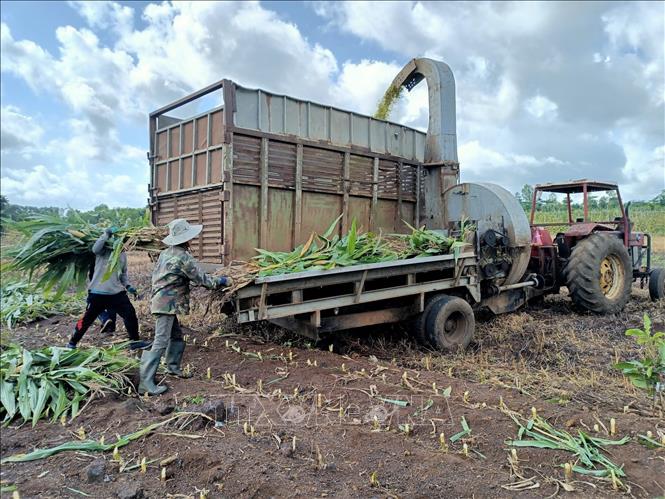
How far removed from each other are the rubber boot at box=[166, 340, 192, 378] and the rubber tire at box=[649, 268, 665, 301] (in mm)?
8377

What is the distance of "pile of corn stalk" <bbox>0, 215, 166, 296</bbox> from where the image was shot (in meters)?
4.71

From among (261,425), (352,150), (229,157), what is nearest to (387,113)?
(352,150)

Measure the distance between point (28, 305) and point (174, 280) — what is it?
4.65 metres

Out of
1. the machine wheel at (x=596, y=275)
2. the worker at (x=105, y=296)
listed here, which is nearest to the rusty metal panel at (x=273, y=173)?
the worker at (x=105, y=296)

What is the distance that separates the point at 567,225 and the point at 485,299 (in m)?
2.89

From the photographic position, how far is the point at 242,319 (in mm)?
4543

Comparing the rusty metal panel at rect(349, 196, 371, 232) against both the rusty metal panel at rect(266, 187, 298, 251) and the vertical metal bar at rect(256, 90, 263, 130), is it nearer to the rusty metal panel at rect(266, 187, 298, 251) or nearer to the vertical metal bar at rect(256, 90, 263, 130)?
the rusty metal panel at rect(266, 187, 298, 251)

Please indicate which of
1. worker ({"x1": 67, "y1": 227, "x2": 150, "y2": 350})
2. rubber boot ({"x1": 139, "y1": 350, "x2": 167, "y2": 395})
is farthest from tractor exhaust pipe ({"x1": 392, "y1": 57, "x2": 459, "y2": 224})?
rubber boot ({"x1": 139, "y1": 350, "x2": 167, "y2": 395})

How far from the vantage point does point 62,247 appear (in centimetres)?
506

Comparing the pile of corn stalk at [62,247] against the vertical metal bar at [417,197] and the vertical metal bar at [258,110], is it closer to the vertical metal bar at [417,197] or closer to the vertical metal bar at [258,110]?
the vertical metal bar at [258,110]

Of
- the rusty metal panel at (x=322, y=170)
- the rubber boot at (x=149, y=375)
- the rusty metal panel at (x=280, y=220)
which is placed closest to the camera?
the rubber boot at (x=149, y=375)

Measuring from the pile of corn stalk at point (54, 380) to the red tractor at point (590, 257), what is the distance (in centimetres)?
620

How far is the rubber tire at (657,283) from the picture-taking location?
28.7 ft

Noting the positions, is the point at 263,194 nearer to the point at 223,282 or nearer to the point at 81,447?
the point at 223,282
